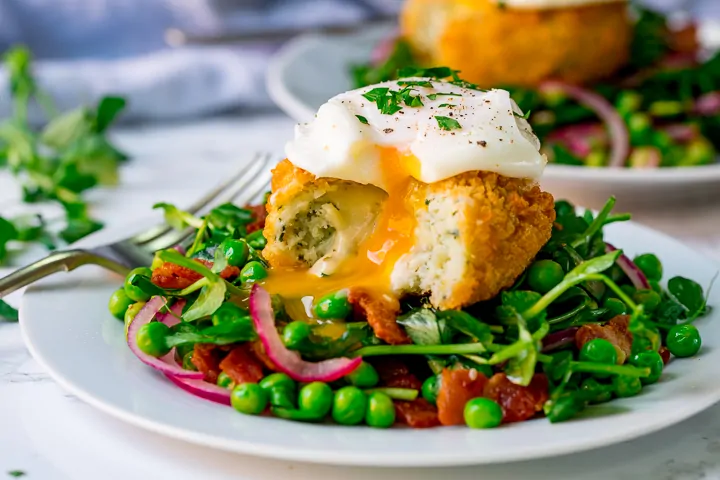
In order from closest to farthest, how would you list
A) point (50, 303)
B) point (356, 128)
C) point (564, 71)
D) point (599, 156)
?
point (356, 128)
point (50, 303)
point (599, 156)
point (564, 71)

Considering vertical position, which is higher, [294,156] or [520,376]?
[294,156]

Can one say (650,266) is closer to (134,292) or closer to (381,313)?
(381,313)

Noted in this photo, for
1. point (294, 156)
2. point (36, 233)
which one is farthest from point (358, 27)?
point (294, 156)

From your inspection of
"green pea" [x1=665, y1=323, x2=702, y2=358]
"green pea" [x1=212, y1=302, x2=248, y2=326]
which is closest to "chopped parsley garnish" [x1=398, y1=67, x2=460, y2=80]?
"green pea" [x1=212, y1=302, x2=248, y2=326]

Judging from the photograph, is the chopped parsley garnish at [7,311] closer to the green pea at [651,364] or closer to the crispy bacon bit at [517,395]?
the crispy bacon bit at [517,395]

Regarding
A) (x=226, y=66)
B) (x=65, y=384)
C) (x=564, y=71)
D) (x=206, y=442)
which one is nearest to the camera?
(x=206, y=442)

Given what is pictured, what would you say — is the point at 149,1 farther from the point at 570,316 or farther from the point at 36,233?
the point at 570,316

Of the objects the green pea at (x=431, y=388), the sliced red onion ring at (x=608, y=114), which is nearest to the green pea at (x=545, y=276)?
the green pea at (x=431, y=388)

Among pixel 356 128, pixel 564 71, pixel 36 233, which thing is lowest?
pixel 36 233

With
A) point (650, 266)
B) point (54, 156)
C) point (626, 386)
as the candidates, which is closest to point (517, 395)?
point (626, 386)
